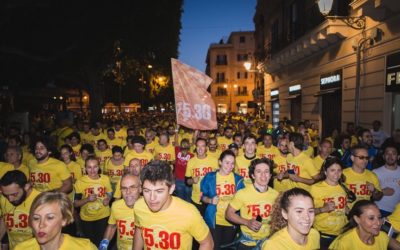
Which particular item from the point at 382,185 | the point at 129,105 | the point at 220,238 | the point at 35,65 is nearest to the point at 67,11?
the point at 35,65

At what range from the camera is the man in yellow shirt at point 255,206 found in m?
4.43

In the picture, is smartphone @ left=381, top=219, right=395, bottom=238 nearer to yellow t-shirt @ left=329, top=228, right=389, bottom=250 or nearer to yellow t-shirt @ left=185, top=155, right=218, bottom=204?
yellow t-shirt @ left=329, top=228, right=389, bottom=250

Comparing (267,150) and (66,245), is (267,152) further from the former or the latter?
(66,245)

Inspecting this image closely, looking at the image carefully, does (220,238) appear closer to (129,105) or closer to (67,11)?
(67,11)

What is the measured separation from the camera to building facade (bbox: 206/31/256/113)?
72500 mm

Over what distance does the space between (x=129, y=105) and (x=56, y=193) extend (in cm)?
5939

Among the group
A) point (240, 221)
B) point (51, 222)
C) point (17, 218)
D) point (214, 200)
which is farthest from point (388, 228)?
point (17, 218)

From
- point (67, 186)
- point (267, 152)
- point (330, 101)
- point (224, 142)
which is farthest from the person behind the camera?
point (330, 101)

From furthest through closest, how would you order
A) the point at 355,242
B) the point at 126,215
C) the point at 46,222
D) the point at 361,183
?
the point at 361,183 → the point at 126,215 → the point at 355,242 → the point at 46,222

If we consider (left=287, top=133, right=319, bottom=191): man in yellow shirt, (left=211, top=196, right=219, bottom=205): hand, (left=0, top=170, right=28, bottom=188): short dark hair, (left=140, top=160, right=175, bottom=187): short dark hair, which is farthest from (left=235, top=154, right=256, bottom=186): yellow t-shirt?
(left=0, top=170, right=28, bottom=188): short dark hair

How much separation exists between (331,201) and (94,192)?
12.3ft

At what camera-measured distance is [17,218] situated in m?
4.42

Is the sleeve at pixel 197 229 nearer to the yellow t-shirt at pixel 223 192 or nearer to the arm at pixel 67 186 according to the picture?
the yellow t-shirt at pixel 223 192

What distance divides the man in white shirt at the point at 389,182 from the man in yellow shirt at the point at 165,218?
3.54 metres
